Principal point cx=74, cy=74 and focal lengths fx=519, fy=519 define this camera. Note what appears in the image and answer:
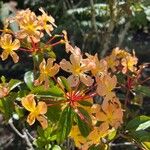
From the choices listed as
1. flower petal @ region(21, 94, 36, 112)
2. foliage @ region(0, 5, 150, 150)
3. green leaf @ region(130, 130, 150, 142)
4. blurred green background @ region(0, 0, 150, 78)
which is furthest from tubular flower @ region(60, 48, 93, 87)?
blurred green background @ region(0, 0, 150, 78)

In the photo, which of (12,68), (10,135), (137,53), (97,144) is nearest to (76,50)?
(97,144)

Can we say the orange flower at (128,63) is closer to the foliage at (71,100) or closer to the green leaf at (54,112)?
the foliage at (71,100)

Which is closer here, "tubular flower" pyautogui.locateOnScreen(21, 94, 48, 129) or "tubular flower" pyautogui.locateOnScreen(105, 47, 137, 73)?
"tubular flower" pyautogui.locateOnScreen(21, 94, 48, 129)

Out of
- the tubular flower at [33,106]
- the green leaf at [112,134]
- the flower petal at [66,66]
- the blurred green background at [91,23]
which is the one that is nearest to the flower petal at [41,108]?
the tubular flower at [33,106]

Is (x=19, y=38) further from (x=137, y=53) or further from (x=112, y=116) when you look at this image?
(x=137, y=53)

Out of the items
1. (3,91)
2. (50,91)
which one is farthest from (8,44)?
(50,91)

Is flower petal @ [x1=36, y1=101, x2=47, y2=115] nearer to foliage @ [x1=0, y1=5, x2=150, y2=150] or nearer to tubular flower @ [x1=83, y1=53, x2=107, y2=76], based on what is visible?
foliage @ [x1=0, y1=5, x2=150, y2=150]
